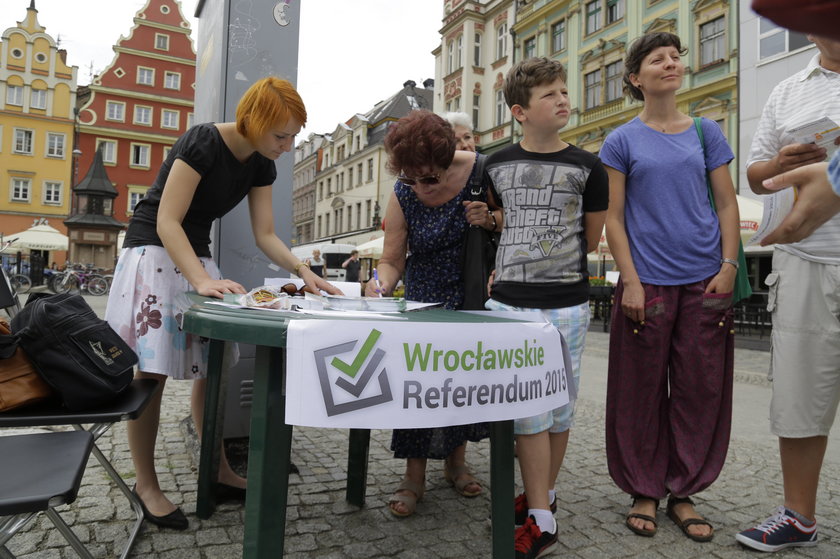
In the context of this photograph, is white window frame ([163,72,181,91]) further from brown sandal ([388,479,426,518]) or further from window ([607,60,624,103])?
brown sandal ([388,479,426,518])

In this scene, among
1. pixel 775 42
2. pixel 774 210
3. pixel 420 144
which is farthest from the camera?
pixel 775 42

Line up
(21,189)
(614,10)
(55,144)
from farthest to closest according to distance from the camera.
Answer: (55,144), (21,189), (614,10)

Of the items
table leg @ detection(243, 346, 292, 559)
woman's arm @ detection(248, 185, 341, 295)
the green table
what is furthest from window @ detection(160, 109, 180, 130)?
table leg @ detection(243, 346, 292, 559)

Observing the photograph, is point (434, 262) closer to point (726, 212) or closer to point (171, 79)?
point (726, 212)

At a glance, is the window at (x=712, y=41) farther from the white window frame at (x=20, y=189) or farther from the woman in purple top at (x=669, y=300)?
the white window frame at (x=20, y=189)

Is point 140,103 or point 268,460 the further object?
point 140,103

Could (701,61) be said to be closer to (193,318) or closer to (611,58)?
(611,58)

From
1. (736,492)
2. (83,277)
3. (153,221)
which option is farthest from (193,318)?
(83,277)

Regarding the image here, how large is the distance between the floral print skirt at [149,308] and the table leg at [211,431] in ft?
0.46

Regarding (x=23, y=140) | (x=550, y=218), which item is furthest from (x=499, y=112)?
(x=23, y=140)

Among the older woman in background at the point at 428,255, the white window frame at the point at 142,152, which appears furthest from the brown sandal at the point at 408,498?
the white window frame at the point at 142,152

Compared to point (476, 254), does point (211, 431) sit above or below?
below

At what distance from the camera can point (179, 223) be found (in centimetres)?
214

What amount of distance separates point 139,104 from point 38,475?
4558 cm
